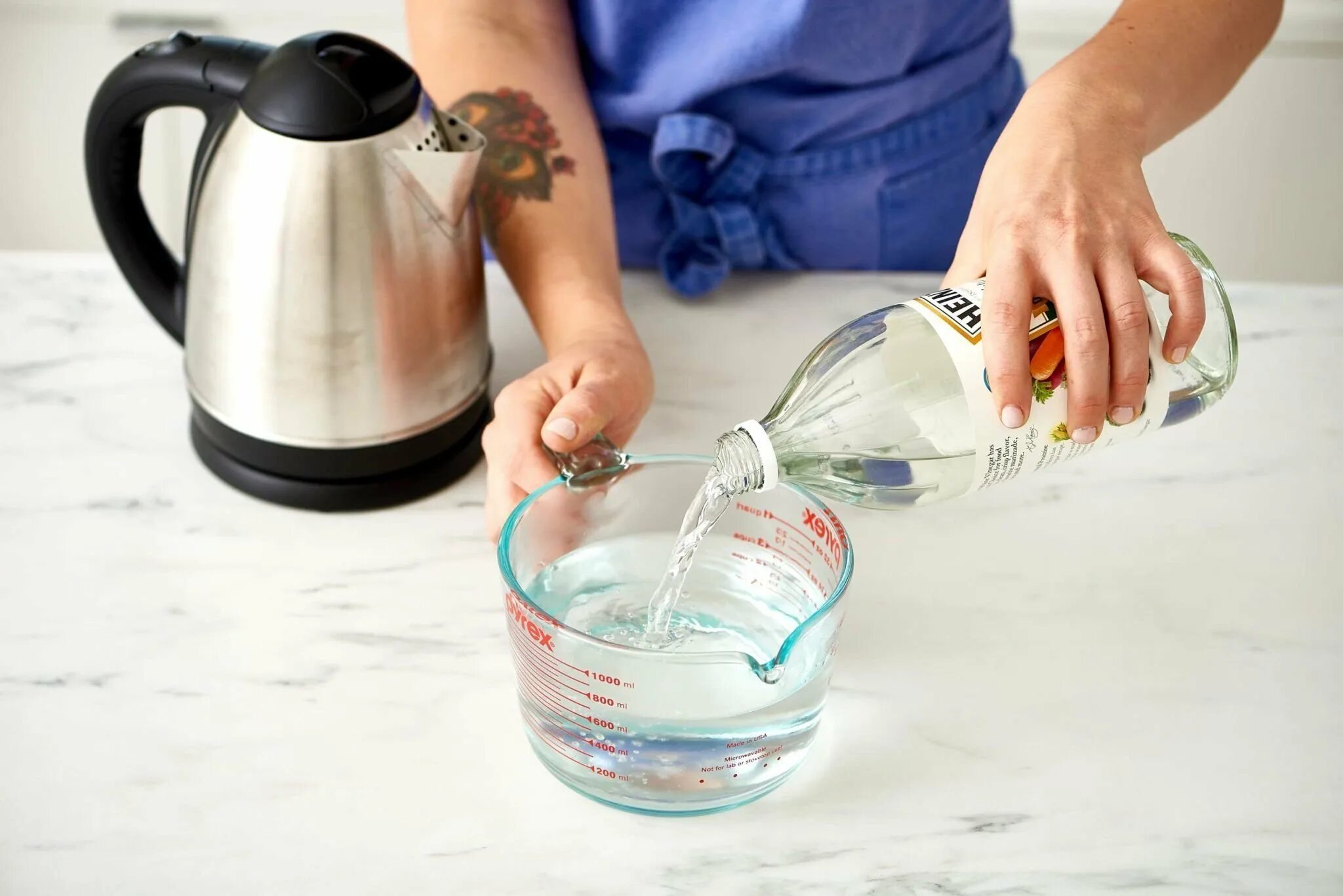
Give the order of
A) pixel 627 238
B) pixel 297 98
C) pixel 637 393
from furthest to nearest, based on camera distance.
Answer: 1. pixel 627 238
2. pixel 637 393
3. pixel 297 98

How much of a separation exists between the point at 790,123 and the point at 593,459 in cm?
44

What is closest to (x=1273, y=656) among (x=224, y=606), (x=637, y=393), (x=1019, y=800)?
(x=1019, y=800)

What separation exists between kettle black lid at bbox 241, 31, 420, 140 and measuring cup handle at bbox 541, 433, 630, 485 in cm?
21

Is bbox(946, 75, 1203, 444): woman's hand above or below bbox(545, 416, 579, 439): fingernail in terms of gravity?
above

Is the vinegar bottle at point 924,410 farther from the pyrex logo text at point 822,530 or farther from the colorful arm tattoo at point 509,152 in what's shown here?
the colorful arm tattoo at point 509,152

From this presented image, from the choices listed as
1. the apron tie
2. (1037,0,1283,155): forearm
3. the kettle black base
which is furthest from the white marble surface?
(1037,0,1283,155): forearm

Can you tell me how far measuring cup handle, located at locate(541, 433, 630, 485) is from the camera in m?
0.70

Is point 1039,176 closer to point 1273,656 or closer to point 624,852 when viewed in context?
point 1273,656

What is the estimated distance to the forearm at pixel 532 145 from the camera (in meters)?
0.94

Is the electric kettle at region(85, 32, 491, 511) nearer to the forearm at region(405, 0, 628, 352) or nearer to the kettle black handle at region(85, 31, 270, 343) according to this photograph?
the kettle black handle at region(85, 31, 270, 343)

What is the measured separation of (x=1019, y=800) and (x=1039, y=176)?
0.33 metres

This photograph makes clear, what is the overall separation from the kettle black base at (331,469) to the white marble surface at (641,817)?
0.05 ft

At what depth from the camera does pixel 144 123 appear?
0.79m

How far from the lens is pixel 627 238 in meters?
1.13
